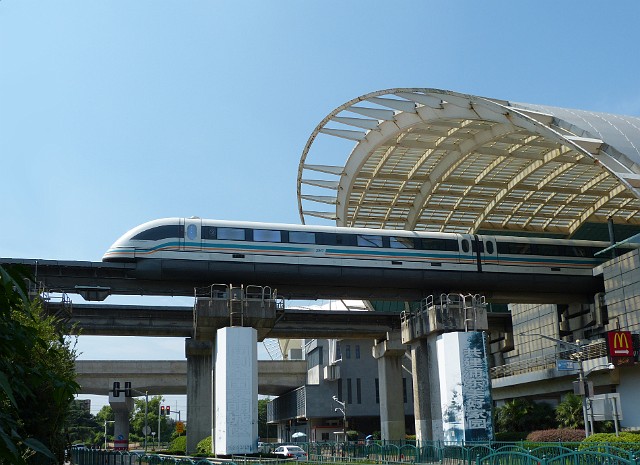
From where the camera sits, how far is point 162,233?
3691cm

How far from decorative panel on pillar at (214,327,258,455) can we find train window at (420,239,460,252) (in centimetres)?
1170

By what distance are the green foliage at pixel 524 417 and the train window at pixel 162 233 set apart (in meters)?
28.3

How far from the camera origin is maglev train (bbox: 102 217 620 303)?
122ft

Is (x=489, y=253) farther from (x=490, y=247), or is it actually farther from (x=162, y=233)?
(x=162, y=233)

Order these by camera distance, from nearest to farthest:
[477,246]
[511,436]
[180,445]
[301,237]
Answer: [301,237], [477,246], [511,436], [180,445]

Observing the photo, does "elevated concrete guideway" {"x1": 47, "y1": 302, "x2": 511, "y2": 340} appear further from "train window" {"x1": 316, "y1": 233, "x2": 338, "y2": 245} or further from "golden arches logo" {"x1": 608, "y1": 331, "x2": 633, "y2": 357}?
"golden arches logo" {"x1": 608, "y1": 331, "x2": 633, "y2": 357}

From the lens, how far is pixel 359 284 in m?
41.0

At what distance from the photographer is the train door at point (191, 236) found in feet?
122

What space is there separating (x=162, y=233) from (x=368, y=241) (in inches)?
471

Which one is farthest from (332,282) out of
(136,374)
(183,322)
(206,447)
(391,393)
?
(136,374)

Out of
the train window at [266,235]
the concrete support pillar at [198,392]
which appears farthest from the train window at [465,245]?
the concrete support pillar at [198,392]

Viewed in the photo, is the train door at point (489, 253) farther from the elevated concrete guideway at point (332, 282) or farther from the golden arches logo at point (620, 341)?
the golden arches logo at point (620, 341)

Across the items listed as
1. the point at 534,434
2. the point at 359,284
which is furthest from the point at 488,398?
the point at 359,284

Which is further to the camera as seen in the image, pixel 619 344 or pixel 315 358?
pixel 315 358
